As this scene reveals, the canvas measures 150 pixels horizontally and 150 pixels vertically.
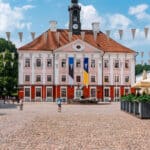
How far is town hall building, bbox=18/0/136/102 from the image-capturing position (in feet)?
279

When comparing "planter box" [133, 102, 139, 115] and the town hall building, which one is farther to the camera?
the town hall building

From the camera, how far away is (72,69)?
279 ft

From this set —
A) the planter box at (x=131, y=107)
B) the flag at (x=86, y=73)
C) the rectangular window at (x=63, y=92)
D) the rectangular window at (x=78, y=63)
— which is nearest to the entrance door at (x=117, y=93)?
the flag at (x=86, y=73)

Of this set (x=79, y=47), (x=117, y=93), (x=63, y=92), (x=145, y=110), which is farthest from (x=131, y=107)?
(x=79, y=47)

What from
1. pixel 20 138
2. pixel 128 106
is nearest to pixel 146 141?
pixel 20 138

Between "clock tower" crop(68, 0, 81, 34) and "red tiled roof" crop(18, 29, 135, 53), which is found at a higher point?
"clock tower" crop(68, 0, 81, 34)

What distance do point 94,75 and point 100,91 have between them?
10.7ft

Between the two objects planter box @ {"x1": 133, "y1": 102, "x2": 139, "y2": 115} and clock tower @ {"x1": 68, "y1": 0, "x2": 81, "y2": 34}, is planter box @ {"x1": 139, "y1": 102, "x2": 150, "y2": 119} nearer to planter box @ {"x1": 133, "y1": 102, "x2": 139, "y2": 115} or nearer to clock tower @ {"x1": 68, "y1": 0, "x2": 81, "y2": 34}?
planter box @ {"x1": 133, "y1": 102, "x2": 139, "y2": 115}

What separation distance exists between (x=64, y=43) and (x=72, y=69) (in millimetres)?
5340

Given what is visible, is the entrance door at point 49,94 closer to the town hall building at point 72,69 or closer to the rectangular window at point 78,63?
the town hall building at point 72,69

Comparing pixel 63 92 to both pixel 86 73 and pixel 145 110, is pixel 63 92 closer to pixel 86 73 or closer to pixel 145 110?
pixel 86 73

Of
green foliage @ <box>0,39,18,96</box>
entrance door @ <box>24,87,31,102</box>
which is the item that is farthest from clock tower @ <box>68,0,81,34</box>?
entrance door @ <box>24,87,31,102</box>

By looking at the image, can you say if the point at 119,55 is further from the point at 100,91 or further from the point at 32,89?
the point at 32,89

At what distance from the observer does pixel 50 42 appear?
286ft
